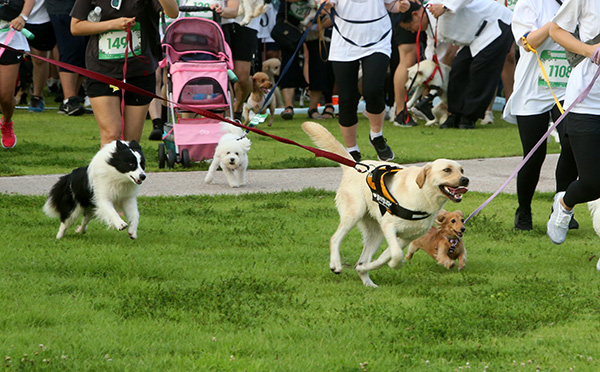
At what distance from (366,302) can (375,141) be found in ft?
16.3

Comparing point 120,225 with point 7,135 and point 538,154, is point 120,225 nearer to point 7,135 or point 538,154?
point 538,154

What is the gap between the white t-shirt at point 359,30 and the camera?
29.3 ft

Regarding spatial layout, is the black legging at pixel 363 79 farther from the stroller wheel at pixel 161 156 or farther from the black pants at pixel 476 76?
the black pants at pixel 476 76

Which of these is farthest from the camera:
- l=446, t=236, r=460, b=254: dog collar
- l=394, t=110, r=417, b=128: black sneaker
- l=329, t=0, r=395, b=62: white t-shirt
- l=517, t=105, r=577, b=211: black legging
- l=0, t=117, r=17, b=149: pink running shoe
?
l=394, t=110, r=417, b=128: black sneaker

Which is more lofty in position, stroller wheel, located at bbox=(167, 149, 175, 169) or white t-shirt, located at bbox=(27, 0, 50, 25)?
white t-shirt, located at bbox=(27, 0, 50, 25)

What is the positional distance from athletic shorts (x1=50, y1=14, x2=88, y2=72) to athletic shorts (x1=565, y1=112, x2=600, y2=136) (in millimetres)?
10479

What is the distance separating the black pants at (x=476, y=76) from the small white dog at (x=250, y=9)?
351 cm

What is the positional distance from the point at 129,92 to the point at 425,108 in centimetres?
929

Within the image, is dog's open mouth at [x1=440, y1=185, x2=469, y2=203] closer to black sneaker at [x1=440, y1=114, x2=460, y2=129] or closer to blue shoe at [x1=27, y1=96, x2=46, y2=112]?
black sneaker at [x1=440, y1=114, x2=460, y2=129]

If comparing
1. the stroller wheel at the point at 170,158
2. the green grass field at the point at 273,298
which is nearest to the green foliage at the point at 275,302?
the green grass field at the point at 273,298

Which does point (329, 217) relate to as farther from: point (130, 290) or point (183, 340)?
point (183, 340)

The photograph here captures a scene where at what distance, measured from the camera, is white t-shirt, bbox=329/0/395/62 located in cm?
892

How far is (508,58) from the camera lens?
15336mm

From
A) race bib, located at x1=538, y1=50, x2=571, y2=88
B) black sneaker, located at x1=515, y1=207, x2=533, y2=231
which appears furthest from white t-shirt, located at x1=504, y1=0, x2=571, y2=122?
black sneaker, located at x1=515, y1=207, x2=533, y2=231
